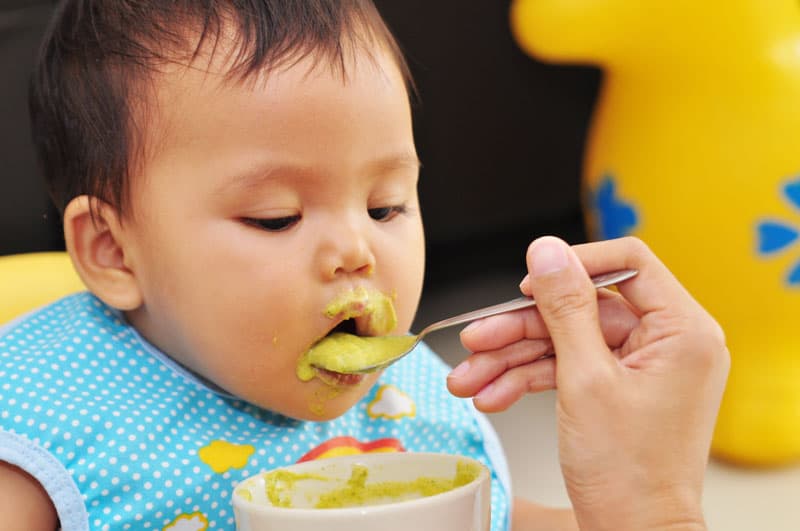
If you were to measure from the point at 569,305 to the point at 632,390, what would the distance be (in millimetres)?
69

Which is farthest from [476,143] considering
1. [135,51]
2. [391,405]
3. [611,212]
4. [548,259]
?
[548,259]

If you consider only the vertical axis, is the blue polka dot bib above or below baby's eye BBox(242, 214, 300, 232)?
below

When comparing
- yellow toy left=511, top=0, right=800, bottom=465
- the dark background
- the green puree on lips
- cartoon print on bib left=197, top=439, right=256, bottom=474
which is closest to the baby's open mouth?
the green puree on lips

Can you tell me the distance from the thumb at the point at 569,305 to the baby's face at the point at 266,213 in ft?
0.51

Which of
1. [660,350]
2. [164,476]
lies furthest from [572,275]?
[164,476]

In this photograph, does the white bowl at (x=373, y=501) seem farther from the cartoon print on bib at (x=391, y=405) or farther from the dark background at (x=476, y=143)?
the dark background at (x=476, y=143)

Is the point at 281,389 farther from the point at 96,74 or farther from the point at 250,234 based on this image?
the point at 96,74

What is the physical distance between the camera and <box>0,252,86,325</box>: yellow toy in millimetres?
1062

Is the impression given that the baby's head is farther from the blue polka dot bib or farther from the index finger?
the index finger

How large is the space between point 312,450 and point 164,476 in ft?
0.49

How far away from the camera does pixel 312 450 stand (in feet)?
2.91

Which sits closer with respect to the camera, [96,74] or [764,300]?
[96,74]

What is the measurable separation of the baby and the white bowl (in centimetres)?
9

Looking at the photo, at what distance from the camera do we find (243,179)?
0.75m
